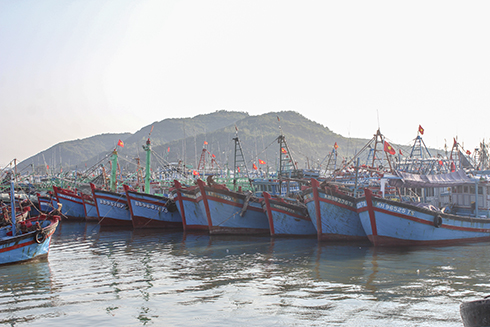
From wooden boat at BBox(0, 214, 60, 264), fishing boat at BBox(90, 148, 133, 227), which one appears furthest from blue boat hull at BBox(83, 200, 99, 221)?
→ wooden boat at BBox(0, 214, 60, 264)

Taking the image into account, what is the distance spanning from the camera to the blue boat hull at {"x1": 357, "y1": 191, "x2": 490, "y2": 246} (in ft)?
59.5

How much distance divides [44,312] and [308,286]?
22.1ft

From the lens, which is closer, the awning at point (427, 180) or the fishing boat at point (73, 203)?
the awning at point (427, 180)

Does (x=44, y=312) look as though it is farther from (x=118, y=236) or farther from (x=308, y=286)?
(x=118, y=236)

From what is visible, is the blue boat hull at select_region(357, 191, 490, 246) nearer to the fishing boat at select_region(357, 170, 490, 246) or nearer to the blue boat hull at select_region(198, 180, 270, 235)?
the fishing boat at select_region(357, 170, 490, 246)

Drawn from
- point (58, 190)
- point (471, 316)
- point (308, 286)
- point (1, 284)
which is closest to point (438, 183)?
point (308, 286)

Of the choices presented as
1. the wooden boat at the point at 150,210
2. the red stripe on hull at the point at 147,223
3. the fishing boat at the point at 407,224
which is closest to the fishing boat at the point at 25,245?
the wooden boat at the point at 150,210

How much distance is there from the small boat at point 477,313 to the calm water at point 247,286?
11.3 feet

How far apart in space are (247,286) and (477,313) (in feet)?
24.9

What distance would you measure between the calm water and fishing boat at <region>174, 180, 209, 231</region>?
6.39 meters

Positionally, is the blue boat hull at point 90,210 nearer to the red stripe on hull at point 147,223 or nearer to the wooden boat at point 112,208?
the wooden boat at point 112,208

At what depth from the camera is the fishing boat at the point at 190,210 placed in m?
25.9

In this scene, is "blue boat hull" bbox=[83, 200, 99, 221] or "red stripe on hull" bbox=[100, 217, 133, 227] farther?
"blue boat hull" bbox=[83, 200, 99, 221]

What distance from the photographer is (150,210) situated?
2911 cm
